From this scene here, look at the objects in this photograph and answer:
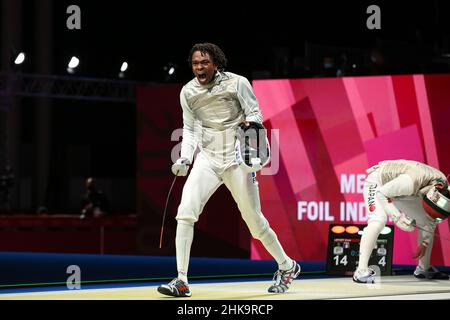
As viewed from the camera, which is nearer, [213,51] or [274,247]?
[213,51]

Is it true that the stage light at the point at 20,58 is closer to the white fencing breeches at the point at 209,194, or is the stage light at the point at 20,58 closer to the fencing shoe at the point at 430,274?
the fencing shoe at the point at 430,274

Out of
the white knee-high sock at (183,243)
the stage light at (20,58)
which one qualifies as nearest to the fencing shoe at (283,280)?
the white knee-high sock at (183,243)

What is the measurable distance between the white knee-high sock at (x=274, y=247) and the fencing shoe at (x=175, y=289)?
79 cm

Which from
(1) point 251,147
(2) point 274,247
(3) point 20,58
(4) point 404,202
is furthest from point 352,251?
(3) point 20,58

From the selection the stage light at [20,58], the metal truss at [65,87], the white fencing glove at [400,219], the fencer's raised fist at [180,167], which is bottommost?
the white fencing glove at [400,219]

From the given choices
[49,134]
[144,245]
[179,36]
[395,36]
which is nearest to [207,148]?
[144,245]

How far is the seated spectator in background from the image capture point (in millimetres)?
16991

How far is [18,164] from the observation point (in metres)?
25.5

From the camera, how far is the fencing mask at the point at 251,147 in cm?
766

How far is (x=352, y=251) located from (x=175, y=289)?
3.39m

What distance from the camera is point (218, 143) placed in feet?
25.6

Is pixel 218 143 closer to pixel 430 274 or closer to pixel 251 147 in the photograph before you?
pixel 251 147
